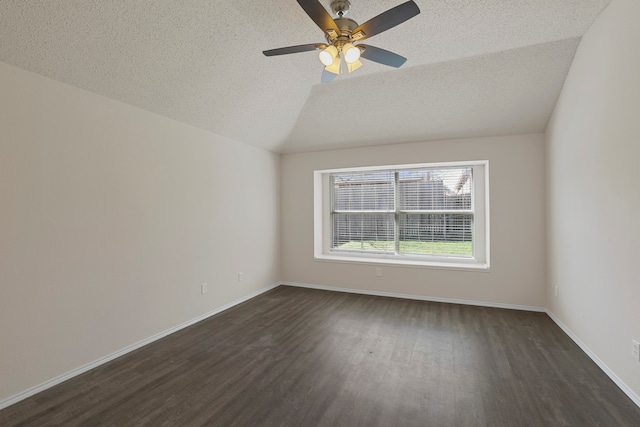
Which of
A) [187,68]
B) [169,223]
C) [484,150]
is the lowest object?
[169,223]

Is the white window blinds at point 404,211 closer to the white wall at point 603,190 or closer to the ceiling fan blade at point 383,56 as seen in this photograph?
the white wall at point 603,190

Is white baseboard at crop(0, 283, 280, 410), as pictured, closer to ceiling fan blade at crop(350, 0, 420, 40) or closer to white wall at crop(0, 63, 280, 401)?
white wall at crop(0, 63, 280, 401)

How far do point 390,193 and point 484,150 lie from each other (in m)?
1.50

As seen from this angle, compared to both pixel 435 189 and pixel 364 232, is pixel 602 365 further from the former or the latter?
pixel 364 232

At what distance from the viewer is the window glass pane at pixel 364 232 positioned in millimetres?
4848

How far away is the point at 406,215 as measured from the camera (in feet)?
15.5

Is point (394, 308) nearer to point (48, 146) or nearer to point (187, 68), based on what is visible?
point (187, 68)

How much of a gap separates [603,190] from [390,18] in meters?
2.10

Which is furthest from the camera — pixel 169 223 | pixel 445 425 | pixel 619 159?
pixel 169 223

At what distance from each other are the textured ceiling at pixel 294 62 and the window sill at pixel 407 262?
1813mm

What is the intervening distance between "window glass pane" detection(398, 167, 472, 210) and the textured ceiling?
743 mm

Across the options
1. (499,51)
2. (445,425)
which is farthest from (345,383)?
(499,51)

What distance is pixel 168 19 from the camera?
2158mm

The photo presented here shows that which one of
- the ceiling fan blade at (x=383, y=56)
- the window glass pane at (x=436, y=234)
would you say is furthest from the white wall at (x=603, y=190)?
the ceiling fan blade at (x=383, y=56)
